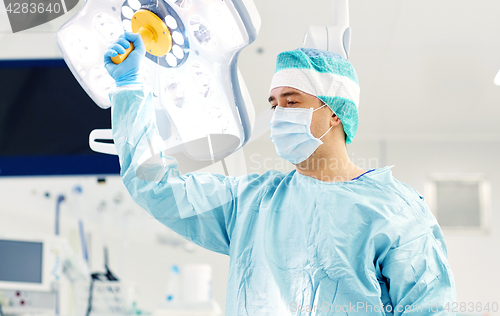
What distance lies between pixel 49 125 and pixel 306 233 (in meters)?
1.16

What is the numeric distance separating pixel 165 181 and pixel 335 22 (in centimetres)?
69

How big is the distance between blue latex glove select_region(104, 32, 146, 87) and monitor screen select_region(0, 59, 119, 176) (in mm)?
634

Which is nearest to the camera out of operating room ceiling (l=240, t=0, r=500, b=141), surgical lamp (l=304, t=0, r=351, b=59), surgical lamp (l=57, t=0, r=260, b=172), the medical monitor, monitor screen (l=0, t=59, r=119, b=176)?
surgical lamp (l=57, t=0, r=260, b=172)

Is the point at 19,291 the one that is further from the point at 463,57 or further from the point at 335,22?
the point at 463,57

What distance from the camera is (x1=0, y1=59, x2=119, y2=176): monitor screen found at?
5.58 feet

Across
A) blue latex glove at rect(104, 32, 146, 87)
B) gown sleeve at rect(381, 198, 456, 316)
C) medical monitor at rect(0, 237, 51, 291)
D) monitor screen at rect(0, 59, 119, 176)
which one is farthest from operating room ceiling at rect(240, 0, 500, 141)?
medical monitor at rect(0, 237, 51, 291)

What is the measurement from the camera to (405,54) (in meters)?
2.29

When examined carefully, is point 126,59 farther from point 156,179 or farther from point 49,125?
point 49,125

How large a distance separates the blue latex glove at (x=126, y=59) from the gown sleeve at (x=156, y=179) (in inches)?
1.1

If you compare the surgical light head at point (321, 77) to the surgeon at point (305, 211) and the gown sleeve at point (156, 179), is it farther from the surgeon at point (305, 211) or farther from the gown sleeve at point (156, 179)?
the gown sleeve at point (156, 179)

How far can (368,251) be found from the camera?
106 centimetres

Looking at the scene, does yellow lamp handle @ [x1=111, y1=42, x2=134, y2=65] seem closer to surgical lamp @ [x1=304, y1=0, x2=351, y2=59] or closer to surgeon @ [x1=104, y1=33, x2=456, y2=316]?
surgeon @ [x1=104, y1=33, x2=456, y2=316]

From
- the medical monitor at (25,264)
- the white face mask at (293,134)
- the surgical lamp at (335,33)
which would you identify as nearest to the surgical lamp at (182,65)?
the white face mask at (293,134)

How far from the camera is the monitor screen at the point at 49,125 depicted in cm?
170
